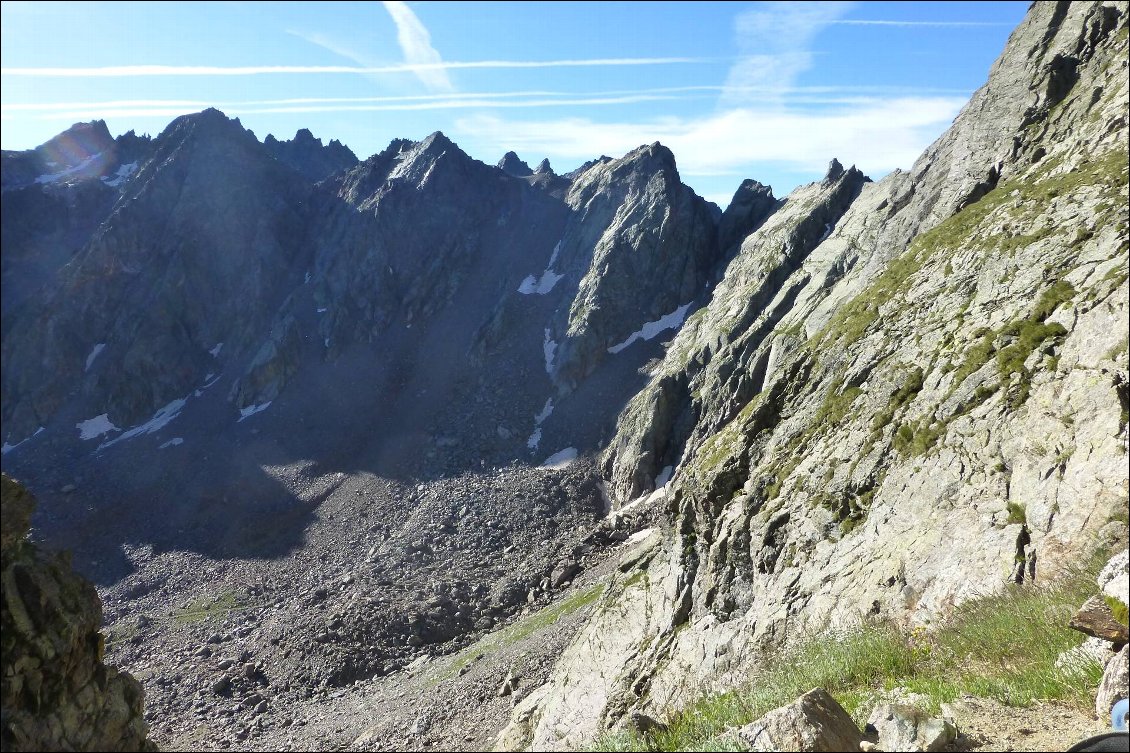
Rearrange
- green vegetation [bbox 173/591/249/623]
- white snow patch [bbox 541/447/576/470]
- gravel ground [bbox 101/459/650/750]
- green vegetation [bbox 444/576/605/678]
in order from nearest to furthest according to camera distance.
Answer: gravel ground [bbox 101/459/650/750] → green vegetation [bbox 444/576/605/678] → green vegetation [bbox 173/591/249/623] → white snow patch [bbox 541/447/576/470]

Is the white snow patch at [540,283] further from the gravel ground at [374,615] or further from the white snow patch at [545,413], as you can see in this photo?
the gravel ground at [374,615]

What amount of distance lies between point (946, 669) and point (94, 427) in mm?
133226

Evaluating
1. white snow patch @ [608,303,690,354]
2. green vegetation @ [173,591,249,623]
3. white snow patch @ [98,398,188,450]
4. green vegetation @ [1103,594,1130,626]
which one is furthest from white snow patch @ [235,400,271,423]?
green vegetation @ [1103,594,1130,626]

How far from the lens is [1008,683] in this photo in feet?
29.4

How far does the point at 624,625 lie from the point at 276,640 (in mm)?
39073

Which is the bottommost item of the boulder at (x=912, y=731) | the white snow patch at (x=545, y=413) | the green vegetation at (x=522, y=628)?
the green vegetation at (x=522, y=628)

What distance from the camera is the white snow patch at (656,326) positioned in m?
100

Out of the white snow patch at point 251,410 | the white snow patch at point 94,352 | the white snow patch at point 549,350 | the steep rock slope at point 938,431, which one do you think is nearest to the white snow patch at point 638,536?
the steep rock slope at point 938,431

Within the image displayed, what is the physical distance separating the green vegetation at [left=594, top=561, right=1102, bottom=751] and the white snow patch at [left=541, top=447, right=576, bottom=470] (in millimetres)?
70953

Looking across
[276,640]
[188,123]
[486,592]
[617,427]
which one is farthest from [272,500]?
[188,123]

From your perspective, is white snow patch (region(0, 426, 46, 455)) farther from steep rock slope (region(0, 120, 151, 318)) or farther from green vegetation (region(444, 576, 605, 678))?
green vegetation (region(444, 576, 605, 678))

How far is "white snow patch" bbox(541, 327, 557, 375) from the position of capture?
10050 centimetres

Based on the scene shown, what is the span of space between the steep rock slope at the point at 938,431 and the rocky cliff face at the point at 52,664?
12.2 m

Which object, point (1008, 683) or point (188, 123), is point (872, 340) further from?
point (188, 123)
